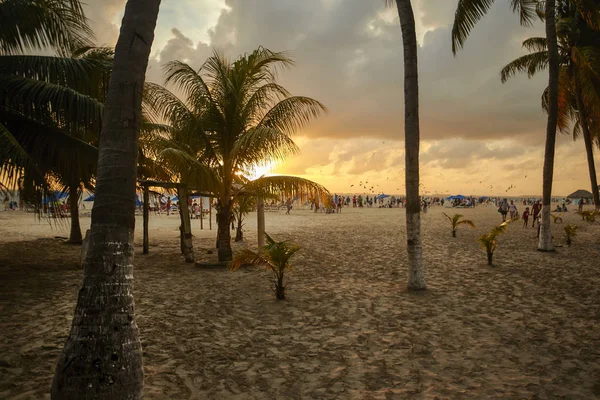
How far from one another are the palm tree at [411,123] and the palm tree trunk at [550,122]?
283 inches

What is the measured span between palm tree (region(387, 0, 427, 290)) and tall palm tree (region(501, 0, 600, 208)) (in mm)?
9863

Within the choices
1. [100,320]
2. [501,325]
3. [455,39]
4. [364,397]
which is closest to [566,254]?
[455,39]

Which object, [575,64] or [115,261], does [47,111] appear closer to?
[115,261]

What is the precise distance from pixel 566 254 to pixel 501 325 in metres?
8.81

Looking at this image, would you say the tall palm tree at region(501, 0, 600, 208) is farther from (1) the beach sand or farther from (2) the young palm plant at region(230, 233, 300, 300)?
(2) the young palm plant at region(230, 233, 300, 300)

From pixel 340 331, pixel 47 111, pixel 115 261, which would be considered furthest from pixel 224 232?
pixel 115 261

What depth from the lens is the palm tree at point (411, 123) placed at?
8.12m

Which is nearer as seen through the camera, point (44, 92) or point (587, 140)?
point (44, 92)

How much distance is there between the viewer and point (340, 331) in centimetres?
577

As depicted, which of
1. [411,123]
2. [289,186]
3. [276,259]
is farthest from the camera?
[289,186]

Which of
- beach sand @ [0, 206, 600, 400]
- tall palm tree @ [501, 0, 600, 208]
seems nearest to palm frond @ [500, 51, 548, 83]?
tall palm tree @ [501, 0, 600, 208]

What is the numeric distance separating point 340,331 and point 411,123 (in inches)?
184

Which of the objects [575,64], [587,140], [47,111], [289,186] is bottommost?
[289,186]

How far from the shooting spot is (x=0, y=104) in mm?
7996
